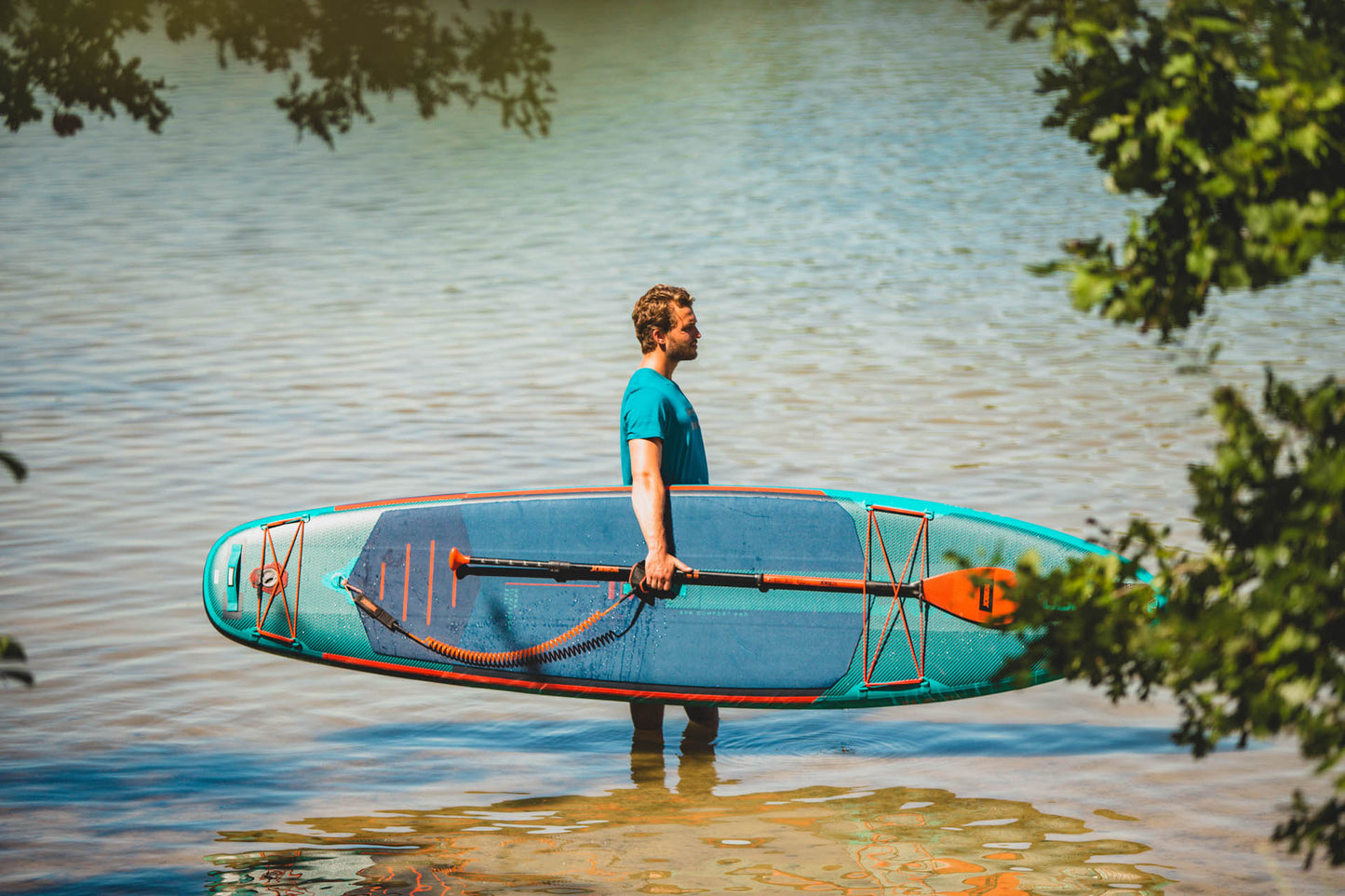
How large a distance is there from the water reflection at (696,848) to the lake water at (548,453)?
22 mm

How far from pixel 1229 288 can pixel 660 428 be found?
3.43 metres

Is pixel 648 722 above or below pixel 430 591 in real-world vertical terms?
below

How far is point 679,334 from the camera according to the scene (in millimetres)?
6520

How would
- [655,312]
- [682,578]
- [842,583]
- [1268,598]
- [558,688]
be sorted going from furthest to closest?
[558,688]
[842,583]
[682,578]
[655,312]
[1268,598]

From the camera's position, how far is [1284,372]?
49.1ft

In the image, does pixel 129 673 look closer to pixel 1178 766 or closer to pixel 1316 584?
pixel 1178 766

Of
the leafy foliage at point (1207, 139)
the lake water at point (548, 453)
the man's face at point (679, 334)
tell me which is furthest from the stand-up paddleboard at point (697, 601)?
the leafy foliage at point (1207, 139)

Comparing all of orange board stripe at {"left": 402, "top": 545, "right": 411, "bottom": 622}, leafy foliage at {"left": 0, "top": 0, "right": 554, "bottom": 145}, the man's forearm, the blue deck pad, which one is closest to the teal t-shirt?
the man's forearm

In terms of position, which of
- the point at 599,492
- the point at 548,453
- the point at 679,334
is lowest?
the point at 548,453

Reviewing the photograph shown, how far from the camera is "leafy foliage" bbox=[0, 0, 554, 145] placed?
20.0 feet

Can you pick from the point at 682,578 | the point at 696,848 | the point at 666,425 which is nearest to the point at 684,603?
the point at 682,578

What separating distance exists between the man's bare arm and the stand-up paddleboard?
1.00 ft

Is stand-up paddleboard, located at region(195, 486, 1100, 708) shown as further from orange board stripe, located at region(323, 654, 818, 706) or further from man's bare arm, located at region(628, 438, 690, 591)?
man's bare arm, located at region(628, 438, 690, 591)

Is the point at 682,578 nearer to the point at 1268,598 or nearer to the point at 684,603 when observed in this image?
the point at 684,603
